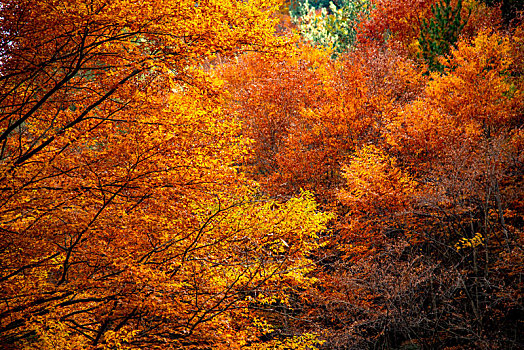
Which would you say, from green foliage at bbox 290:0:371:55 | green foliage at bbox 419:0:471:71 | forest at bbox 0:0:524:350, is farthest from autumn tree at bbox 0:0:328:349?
green foliage at bbox 290:0:371:55

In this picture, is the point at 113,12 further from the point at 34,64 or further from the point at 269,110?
the point at 269,110

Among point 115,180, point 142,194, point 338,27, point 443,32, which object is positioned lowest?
point 115,180

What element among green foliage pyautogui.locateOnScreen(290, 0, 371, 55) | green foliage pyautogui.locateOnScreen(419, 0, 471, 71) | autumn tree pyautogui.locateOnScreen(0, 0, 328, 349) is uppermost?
green foliage pyautogui.locateOnScreen(290, 0, 371, 55)

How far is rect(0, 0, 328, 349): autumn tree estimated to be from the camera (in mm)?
4734

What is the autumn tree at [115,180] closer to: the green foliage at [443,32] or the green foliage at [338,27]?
the green foliage at [443,32]

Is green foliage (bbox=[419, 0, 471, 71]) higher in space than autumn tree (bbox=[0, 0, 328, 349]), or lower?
higher

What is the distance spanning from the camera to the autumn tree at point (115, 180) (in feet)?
15.5

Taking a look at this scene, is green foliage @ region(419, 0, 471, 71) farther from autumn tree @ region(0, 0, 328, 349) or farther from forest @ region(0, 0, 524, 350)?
autumn tree @ region(0, 0, 328, 349)

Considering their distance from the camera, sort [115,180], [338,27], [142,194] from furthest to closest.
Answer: [338,27] → [142,194] → [115,180]

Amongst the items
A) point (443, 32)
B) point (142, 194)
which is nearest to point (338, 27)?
point (443, 32)

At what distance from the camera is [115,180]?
18.2 feet

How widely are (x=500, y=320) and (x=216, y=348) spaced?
9117 millimetres

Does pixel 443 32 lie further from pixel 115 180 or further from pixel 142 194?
pixel 115 180

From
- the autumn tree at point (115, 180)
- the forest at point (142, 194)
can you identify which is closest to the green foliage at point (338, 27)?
the forest at point (142, 194)
